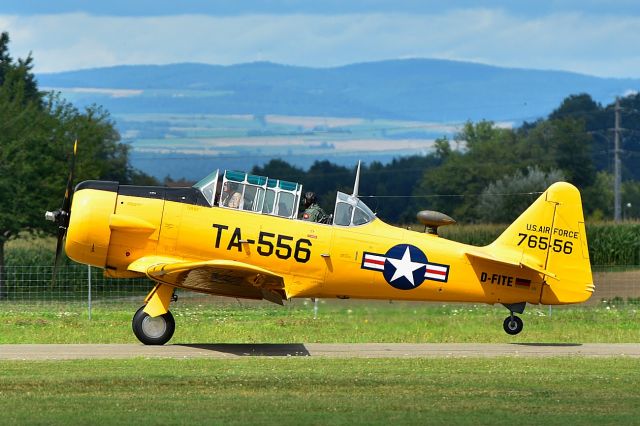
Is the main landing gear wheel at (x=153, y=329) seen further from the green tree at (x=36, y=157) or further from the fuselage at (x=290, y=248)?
the green tree at (x=36, y=157)

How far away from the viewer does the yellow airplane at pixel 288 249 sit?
19.3 meters

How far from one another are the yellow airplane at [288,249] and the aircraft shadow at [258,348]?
2.49 feet

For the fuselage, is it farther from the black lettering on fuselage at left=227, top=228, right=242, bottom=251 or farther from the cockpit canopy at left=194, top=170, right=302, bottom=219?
the cockpit canopy at left=194, top=170, right=302, bottom=219

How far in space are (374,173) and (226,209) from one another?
95658 millimetres

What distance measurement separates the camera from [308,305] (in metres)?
26.3

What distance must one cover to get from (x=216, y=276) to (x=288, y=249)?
1216 mm

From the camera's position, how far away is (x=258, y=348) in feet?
64.5

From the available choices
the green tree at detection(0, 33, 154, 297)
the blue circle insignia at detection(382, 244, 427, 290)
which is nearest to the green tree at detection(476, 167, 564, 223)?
the green tree at detection(0, 33, 154, 297)

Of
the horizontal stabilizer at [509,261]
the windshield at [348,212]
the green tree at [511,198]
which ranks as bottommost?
the horizontal stabilizer at [509,261]

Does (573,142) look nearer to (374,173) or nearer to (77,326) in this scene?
(374,173)

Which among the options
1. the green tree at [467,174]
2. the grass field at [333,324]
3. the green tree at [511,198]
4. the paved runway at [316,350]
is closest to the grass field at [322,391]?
the paved runway at [316,350]

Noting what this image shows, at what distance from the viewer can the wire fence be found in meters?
28.9

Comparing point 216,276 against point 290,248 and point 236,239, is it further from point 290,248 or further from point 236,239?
point 290,248

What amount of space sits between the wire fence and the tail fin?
9.17 m
